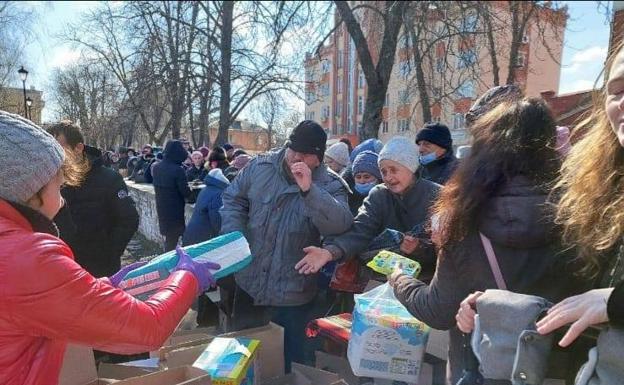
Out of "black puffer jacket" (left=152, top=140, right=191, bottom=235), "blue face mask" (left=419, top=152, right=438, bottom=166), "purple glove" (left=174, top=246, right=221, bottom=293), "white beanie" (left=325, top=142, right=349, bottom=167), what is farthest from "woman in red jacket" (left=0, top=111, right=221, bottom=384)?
"black puffer jacket" (left=152, top=140, right=191, bottom=235)

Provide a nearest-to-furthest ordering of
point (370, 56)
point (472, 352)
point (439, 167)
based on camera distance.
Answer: point (472, 352) < point (439, 167) < point (370, 56)

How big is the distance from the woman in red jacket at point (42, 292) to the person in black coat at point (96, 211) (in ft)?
6.53

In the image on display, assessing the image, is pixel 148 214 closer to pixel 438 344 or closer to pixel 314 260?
pixel 314 260

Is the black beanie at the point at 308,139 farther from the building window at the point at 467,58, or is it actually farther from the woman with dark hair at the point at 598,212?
the building window at the point at 467,58

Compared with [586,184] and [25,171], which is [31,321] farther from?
[586,184]

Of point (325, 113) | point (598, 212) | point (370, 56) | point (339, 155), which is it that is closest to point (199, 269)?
point (598, 212)

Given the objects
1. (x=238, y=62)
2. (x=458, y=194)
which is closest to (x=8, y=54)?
(x=238, y=62)

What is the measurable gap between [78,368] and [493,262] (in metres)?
1.53

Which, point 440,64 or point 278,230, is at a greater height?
point 440,64

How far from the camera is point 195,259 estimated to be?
1.78 m

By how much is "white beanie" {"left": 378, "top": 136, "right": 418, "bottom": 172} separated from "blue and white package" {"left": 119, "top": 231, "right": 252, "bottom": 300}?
1.11 meters

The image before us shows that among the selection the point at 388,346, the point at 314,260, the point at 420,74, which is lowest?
the point at 388,346

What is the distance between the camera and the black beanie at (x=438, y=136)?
3682 mm

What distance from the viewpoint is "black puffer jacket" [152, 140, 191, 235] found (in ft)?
20.0
